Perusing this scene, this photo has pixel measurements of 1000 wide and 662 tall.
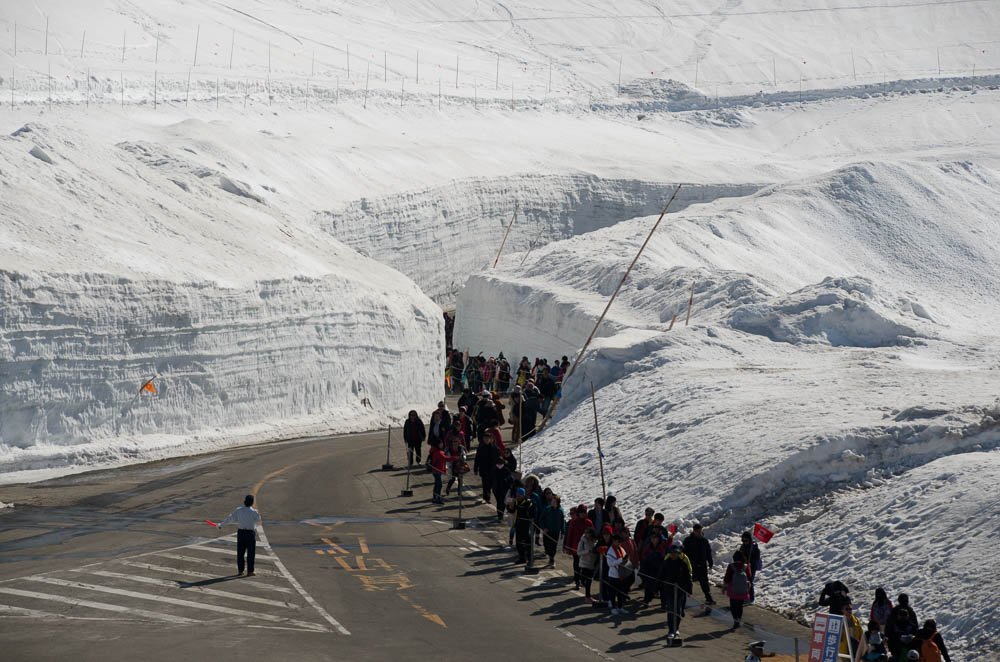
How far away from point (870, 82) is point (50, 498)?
79.0 m

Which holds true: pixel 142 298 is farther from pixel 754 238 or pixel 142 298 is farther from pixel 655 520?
pixel 754 238

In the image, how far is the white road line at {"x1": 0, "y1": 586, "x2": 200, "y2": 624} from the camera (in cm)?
1512

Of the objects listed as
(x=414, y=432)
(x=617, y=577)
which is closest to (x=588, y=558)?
(x=617, y=577)

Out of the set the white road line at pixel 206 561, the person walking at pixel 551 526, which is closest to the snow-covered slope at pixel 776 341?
the person walking at pixel 551 526

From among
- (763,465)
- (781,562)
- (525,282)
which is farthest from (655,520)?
(525,282)

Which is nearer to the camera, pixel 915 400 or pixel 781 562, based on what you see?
pixel 781 562

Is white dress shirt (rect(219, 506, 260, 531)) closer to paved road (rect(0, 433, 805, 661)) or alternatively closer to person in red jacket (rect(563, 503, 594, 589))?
paved road (rect(0, 433, 805, 661))

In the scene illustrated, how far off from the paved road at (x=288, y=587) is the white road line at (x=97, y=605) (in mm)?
22

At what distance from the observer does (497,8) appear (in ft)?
336

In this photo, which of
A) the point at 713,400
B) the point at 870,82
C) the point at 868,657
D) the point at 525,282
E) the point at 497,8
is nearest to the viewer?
the point at 868,657

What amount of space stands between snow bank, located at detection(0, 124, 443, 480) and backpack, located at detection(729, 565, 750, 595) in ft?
46.4

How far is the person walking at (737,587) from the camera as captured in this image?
52.3 feet

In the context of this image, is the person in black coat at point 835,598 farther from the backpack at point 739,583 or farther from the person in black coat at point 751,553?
the person in black coat at point 751,553

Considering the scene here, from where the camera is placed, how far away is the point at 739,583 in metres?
15.9
